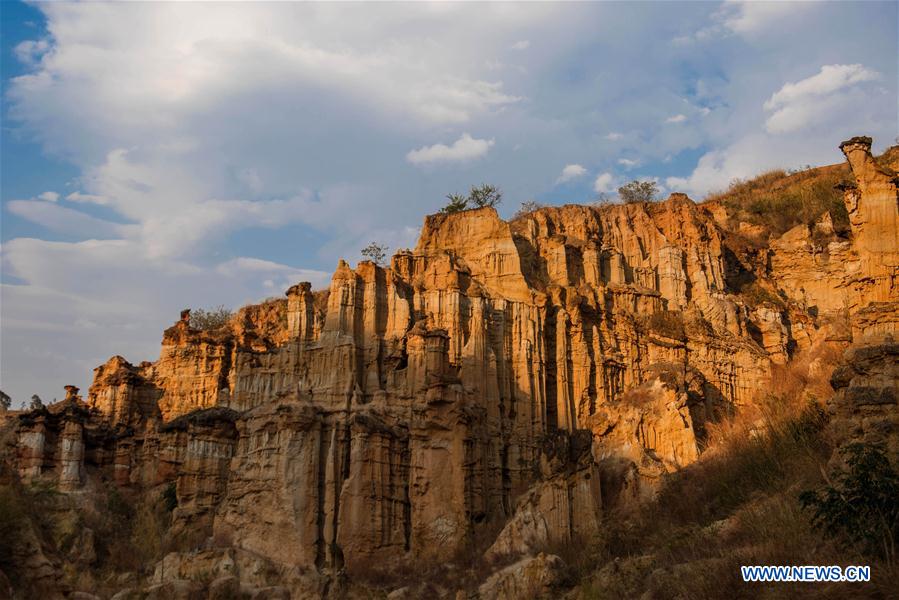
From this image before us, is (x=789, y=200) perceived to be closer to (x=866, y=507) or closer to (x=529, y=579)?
(x=529, y=579)

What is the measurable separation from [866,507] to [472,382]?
20356 mm

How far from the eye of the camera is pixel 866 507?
17.2 metres

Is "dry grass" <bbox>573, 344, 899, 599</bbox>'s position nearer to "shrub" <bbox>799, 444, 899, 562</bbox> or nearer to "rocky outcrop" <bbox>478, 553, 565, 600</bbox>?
"shrub" <bbox>799, 444, 899, 562</bbox>

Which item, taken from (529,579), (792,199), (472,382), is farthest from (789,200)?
(529,579)

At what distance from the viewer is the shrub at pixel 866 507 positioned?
16766 millimetres

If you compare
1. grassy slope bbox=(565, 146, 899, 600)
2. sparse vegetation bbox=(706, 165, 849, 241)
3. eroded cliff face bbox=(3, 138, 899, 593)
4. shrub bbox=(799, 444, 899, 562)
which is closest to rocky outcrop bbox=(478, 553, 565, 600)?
grassy slope bbox=(565, 146, 899, 600)

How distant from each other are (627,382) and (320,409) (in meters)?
12.2

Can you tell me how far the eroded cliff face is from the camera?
32.7 meters

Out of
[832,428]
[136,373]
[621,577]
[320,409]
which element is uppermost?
[136,373]

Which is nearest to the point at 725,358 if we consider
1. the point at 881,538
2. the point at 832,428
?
the point at 832,428

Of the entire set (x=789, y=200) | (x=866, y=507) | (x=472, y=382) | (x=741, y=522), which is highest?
(x=789, y=200)

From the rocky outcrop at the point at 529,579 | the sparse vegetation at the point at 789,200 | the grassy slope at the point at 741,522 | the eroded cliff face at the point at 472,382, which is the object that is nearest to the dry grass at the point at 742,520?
the grassy slope at the point at 741,522

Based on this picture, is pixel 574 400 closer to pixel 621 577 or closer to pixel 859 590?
pixel 621 577

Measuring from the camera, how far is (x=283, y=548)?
33.0 metres
